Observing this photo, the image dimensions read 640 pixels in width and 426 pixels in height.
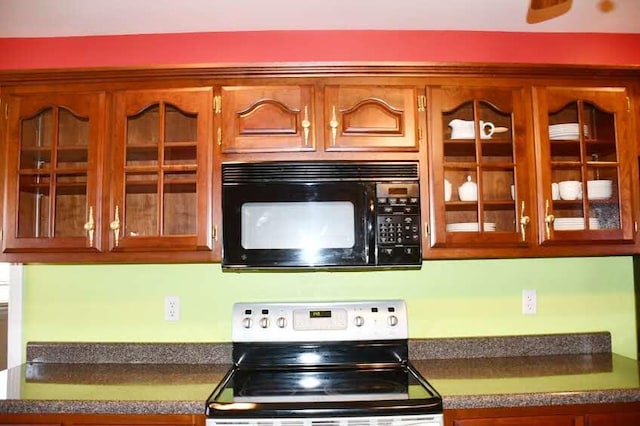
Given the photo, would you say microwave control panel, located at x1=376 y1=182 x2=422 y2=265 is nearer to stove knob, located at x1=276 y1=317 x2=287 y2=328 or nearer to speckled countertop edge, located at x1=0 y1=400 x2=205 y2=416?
stove knob, located at x1=276 y1=317 x2=287 y2=328

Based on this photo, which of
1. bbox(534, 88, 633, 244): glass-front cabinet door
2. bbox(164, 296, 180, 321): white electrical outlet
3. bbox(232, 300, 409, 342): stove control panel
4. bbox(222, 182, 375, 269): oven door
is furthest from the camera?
bbox(164, 296, 180, 321): white electrical outlet

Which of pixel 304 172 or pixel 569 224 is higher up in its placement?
pixel 304 172

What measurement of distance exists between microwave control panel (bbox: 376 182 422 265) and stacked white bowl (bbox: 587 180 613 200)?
29.5 inches

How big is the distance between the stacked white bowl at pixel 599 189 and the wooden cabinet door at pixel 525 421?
89 cm

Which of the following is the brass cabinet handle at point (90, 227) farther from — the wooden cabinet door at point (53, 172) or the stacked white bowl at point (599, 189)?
the stacked white bowl at point (599, 189)

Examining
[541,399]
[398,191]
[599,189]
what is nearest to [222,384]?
[398,191]

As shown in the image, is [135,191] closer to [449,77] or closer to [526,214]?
[449,77]

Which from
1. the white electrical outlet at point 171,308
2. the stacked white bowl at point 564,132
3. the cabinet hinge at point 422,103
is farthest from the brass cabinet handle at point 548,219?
the white electrical outlet at point 171,308

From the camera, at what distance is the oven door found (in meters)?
1.73

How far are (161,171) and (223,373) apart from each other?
2.89ft

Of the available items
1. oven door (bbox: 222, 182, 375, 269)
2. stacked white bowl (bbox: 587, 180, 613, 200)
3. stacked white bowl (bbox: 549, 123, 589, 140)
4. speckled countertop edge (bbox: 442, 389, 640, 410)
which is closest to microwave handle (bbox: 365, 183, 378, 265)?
oven door (bbox: 222, 182, 375, 269)

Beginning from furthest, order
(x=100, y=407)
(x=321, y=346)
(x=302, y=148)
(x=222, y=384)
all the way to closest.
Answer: (x=321, y=346)
(x=302, y=148)
(x=222, y=384)
(x=100, y=407)

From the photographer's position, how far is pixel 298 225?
69.2 inches

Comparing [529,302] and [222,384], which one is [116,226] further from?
[529,302]
